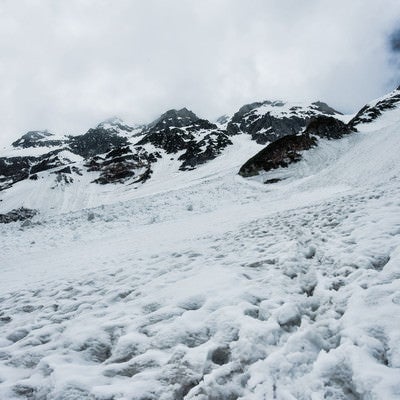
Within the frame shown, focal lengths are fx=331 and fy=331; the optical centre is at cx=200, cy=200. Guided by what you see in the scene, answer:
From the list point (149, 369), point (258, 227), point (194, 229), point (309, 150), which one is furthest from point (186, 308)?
point (309, 150)

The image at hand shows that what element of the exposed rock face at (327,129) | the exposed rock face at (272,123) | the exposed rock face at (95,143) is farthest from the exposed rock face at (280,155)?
the exposed rock face at (95,143)

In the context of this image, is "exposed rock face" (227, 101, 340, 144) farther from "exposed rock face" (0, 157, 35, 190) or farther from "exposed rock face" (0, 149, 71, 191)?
"exposed rock face" (0, 157, 35, 190)

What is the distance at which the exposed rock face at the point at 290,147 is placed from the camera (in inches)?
1161

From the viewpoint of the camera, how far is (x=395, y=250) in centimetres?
568

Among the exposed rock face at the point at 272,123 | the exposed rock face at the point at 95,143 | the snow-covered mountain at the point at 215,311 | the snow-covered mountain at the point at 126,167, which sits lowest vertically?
the snow-covered mountain at the point at 215,311

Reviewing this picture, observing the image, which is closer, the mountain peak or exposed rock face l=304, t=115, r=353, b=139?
exposed rock face l=304, t=115, r=353, b=139

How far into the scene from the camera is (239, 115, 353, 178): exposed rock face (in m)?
29.5

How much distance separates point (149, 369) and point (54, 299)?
3737 mm

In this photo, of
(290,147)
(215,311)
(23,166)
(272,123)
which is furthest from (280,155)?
(23,166)

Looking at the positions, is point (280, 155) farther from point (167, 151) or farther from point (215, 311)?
point (167, 151)

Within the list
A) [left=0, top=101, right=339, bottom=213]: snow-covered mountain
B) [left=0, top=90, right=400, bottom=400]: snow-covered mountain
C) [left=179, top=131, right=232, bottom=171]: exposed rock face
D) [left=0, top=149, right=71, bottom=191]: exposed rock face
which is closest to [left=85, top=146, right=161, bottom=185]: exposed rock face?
[left=0, top=101, right=339, bottom=213]: snow-covered mountain

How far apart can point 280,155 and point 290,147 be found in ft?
5.88

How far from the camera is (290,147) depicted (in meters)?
31.4

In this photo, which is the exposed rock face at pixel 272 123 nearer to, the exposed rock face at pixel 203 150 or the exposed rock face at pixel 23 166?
the exposed rock face at pixel 203 150
